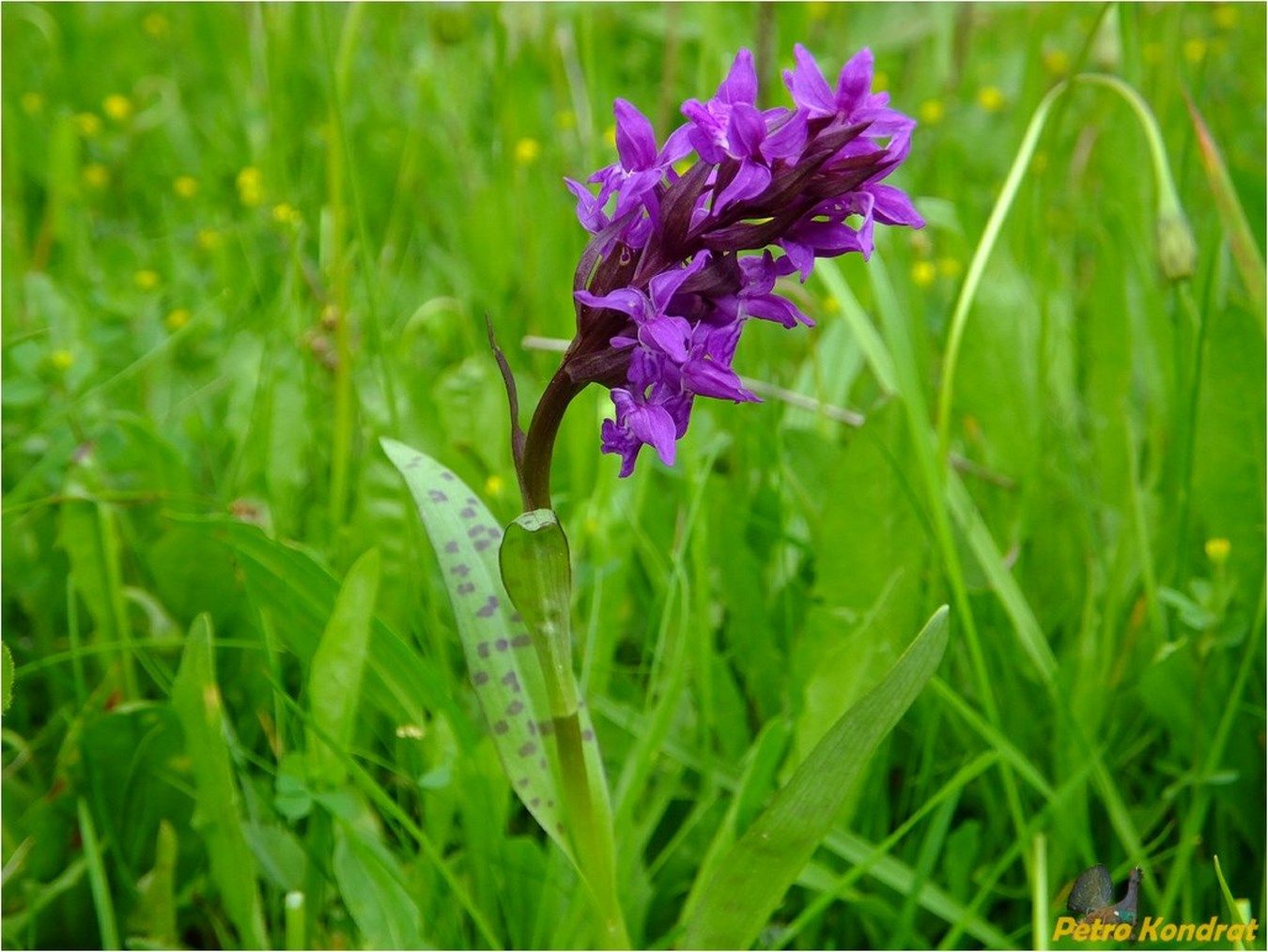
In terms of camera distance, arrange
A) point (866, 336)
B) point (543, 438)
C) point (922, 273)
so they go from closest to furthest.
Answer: point (543, 438)
point (866, 336)
point (922, 273)

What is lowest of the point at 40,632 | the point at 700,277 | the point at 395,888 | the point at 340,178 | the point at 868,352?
the point at 395,888

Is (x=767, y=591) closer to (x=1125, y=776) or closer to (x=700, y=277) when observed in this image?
(x=1125, y=776)

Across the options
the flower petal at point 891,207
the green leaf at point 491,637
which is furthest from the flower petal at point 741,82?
the green leaf at point 491,637

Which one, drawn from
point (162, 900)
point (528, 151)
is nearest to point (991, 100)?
point (528, 151)

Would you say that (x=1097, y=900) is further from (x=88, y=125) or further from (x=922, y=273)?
(x=88, y=125)

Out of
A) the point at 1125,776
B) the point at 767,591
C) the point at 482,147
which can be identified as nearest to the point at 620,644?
the point at 767,591

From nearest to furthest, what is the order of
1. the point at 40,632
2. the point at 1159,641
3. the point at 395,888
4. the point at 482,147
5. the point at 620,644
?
the point at 395,888, the point at 1159,641, the point at 40,632, the point at 620,644, the point at 482,147

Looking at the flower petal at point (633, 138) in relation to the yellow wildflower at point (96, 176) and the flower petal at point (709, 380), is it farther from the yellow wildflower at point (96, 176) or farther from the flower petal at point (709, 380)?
the yellow wildflower at point (96, 176)
